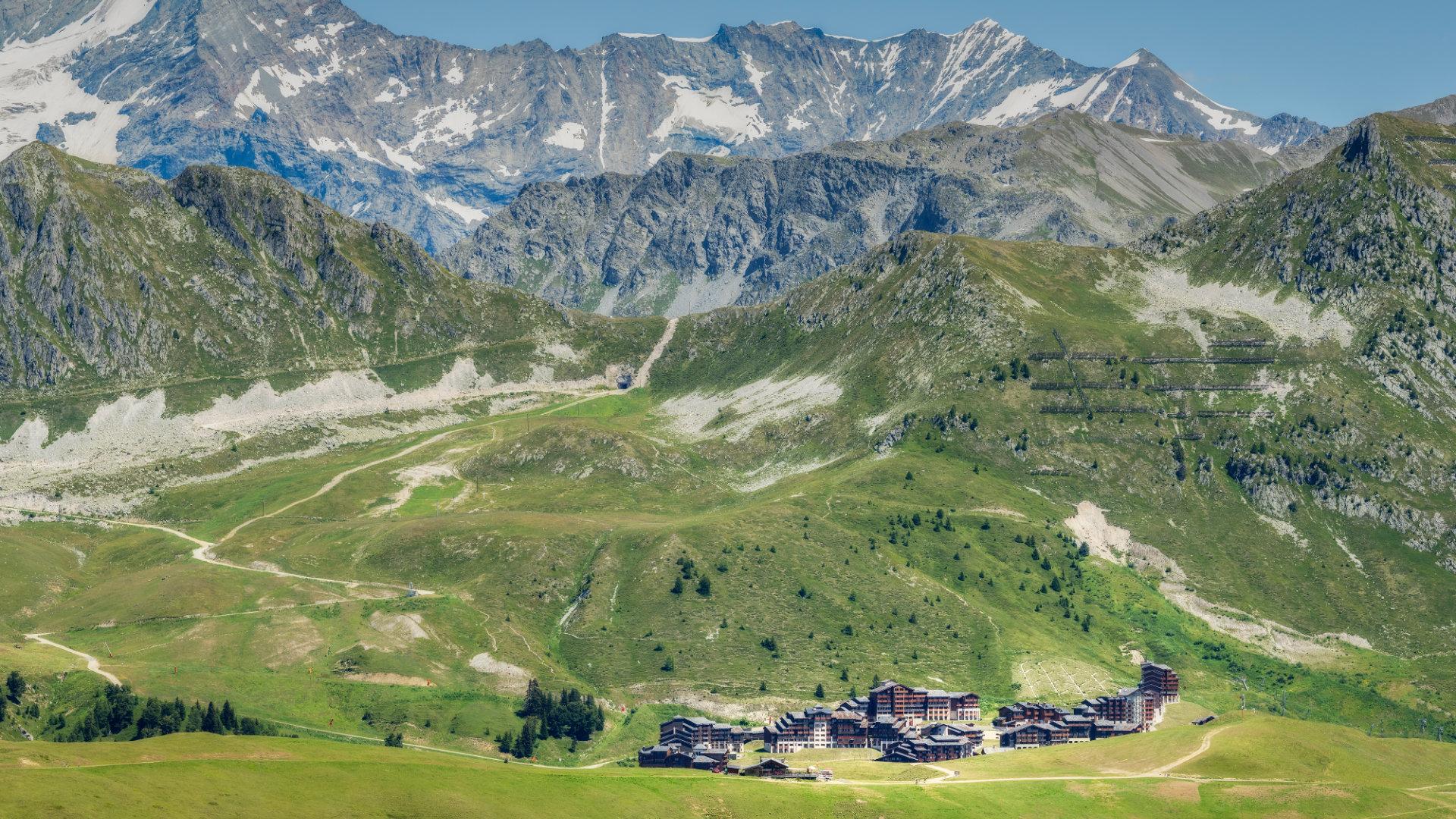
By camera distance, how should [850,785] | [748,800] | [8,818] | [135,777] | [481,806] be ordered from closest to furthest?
[8,818] < [135,777] < [481,806] < [748,800] < [850,785]

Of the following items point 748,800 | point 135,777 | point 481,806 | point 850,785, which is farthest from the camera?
point 850,785

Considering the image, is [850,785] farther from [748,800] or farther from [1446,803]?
[1446,803]

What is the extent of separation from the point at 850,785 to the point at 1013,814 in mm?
19746

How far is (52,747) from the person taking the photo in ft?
504

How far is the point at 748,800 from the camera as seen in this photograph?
170m

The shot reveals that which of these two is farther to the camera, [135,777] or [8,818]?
[135,777]

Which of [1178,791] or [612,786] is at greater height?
[1178,791]

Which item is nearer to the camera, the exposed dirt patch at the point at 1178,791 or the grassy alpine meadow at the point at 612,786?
the grassy alpine meadow at the point at 612,786

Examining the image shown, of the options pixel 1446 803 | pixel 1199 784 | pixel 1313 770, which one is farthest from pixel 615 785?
pixel 1446 803

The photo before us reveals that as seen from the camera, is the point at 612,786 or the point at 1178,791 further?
the point at 1178,791

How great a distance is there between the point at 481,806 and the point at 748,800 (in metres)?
32.4

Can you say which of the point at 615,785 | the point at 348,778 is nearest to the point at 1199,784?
the point at 615,785

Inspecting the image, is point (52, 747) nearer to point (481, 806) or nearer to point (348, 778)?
point (348, 778)

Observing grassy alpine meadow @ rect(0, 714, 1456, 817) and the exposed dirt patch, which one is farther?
the exposed dirt patch
